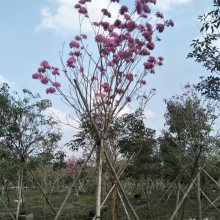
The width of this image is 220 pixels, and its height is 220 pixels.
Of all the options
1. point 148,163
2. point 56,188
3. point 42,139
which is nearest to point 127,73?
point 42,139

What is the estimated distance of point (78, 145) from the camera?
15086 millimetres

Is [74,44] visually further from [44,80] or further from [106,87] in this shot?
[106,87]

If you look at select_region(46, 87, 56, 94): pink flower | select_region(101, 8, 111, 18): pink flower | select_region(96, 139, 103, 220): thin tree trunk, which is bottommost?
select_region(96, 139, 103, 220): thin tree trunk

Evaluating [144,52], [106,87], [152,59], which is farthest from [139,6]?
[106,87]

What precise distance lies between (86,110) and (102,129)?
0.46m

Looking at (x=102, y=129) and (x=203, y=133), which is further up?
(x=203, y=133)

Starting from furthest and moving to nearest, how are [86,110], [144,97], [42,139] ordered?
[42,139], [144,97], [86,110]

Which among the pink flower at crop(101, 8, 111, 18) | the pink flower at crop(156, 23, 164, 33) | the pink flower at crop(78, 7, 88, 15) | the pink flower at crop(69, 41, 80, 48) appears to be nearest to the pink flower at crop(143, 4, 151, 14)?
the pink flower at crop(156, 23, 164, 33)

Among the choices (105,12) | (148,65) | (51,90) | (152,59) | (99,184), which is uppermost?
(105,12)

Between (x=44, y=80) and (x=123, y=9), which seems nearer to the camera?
(x=123, y=9)

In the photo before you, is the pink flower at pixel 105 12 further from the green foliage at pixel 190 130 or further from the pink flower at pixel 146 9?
the green foliage at pixel 190 130

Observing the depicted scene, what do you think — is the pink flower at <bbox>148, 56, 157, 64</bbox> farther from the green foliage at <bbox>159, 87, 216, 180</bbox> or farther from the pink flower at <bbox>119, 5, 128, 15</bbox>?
the green foliage at <bbox>159, 87, 216, 180</bbox>

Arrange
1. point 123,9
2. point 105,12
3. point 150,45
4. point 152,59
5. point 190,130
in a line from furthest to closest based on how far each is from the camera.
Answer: point 190,130 < point 152,59 < point 150,45 < point 105,12 < point 123,9

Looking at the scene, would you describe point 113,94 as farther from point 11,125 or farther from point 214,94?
point 11,125
